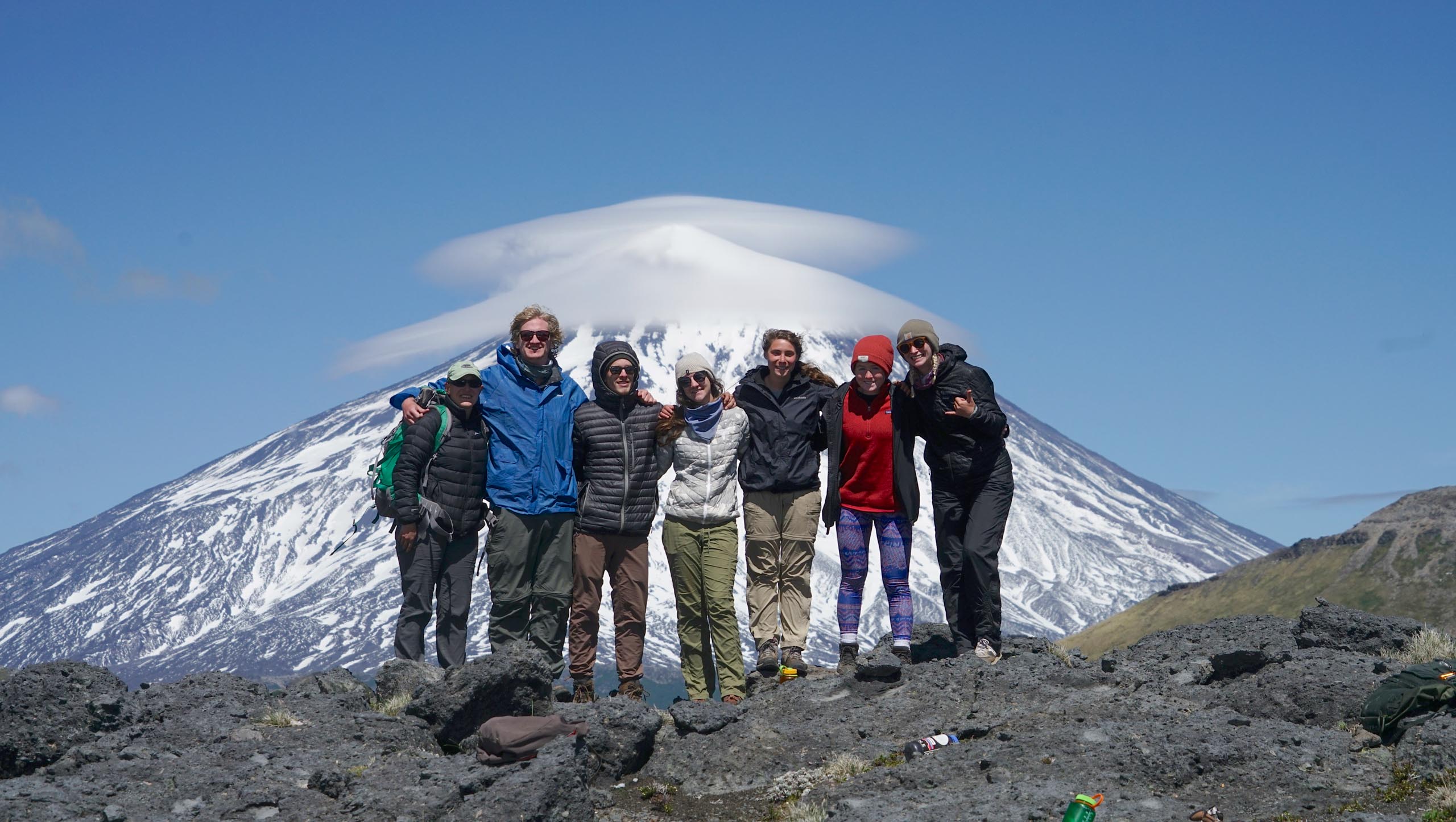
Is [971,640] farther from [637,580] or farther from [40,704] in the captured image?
[40,704]

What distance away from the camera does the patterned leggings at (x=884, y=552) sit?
36.3 ft

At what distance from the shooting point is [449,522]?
11062mm

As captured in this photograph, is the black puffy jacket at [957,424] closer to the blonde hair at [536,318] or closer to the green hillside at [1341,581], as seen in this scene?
the blonde hair at [536,318]

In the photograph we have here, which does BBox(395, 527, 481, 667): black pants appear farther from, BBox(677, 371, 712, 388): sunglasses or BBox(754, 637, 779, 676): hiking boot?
BBox(754, 637, 779, 676): hiking boot

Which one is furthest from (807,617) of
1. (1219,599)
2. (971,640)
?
(1219,599)

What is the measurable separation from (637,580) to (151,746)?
11.9 ft

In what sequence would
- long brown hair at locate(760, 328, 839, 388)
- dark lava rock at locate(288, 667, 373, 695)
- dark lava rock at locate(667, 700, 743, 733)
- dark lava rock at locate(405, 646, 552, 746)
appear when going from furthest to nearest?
long brown hair at locate(760, 328, 839, 388), dark lava rock at locate(288, 667, 373, 695), dark lava rock at locate(667, 700, 743, 733), dark lava rock at locate(405, 646, 552, 746)

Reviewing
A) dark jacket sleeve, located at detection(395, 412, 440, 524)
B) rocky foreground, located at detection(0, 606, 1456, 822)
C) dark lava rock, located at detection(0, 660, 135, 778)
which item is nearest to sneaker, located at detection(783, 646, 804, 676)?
rocky foreground, located at detection(0, 606, 1456, 822)

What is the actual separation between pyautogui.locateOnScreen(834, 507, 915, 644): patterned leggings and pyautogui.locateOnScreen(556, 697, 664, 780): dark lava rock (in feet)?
6.11

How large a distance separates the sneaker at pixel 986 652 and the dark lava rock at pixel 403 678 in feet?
13.3

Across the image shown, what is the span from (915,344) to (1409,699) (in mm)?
4009

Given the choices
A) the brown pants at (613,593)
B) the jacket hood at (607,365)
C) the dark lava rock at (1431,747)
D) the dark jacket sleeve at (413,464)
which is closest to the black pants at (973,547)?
the brown pants at (613,593)

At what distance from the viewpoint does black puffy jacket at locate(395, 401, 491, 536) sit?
11.1 m

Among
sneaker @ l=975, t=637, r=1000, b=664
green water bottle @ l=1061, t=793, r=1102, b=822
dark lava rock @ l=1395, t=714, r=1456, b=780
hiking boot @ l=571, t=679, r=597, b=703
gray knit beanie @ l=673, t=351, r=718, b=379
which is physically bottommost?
dark lava rock @ l=1395, t=714, r=1456, b=780
